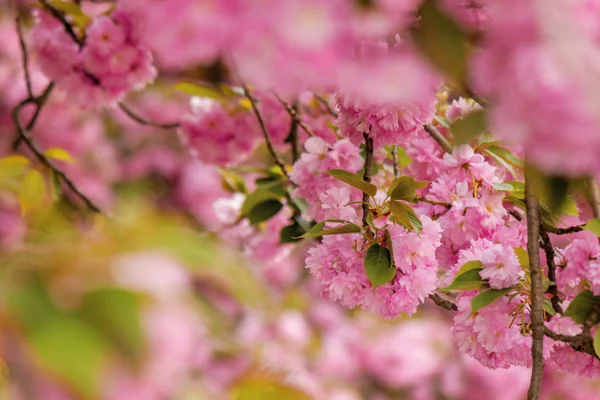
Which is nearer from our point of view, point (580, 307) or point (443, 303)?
point (580, 307)

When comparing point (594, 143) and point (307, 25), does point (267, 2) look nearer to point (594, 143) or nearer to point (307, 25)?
point (307, 25)

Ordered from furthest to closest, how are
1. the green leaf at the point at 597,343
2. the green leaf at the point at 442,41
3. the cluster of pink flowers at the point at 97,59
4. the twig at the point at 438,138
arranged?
the cluster of pink flowers at the point at 97,59
the twig at the point at 438,138
the green leaf at the point at 597,343
the green leaf at the point at 442,41

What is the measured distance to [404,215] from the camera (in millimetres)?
833

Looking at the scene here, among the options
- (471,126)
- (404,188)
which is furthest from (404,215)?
(471,126)

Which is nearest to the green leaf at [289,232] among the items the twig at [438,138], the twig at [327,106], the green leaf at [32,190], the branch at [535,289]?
the twig at [327,106]

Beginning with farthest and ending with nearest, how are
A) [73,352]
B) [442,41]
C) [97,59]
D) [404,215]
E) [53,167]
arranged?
[53,167] → [97,59] → [404,215] → [442,41] → [73,352]

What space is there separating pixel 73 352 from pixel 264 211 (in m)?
0.92

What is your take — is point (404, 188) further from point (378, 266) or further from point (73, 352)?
point (73, 352)

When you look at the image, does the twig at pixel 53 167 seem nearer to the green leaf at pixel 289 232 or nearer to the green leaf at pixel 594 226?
the green leaf at pixel 289 232

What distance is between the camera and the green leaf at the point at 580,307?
76 cm

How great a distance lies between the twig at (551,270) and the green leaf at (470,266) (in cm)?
8

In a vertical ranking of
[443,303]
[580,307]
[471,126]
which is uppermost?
[471,126]

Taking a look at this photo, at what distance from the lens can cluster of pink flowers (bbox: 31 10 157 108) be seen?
112 centimetres

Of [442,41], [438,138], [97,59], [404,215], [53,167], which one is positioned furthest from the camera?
[53,167]
